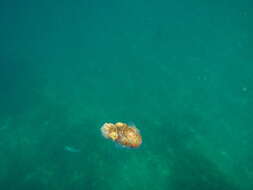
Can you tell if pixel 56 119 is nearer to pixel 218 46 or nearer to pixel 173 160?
pixel 173 160

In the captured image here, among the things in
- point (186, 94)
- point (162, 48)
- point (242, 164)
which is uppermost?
point (162, 48)

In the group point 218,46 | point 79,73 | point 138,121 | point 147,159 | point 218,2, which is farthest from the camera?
point 218,2

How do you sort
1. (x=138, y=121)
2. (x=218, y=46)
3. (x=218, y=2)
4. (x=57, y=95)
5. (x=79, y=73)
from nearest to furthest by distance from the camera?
1. (x=138, y=121)
2. (x=57, y=95)
3. (x=79, y=73)
4. (x=218, y=46)
5. (x=218, y=2)

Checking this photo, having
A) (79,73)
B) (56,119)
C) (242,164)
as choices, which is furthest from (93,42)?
(242,164)

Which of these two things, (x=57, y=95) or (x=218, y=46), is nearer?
(x=57, y=95)

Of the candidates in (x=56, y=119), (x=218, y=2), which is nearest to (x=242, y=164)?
(x=56, y=119)

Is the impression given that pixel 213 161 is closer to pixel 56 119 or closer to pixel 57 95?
pixel 56 119

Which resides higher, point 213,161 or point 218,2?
point 218,2
